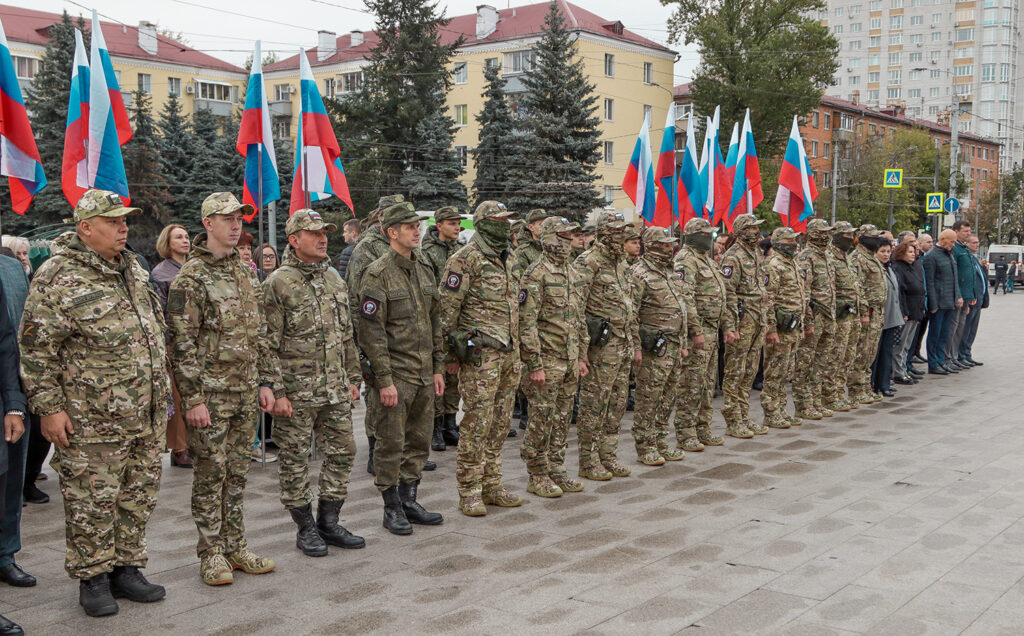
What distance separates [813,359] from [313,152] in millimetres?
6177

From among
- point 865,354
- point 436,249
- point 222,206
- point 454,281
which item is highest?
point 222,206

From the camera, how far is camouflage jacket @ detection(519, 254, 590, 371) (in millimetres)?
6625

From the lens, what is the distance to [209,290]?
194 inches

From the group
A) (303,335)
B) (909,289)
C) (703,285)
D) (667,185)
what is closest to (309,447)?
(303,335)

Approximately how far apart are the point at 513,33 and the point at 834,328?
45.9 m

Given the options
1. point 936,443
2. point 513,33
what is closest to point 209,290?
point 936,443

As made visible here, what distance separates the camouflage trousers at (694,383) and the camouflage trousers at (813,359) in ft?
6.96

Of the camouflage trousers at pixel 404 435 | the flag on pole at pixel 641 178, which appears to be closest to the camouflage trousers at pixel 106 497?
the camouflage trousers at pixel 404 435

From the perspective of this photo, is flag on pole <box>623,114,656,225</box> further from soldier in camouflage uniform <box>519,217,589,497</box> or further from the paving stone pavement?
soldier in camouflage uniform <box>519,217,589,497</box>

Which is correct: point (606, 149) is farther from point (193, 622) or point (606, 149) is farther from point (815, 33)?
point (193, 622)

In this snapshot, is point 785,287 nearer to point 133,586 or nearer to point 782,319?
point 782,319

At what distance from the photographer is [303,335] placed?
5.33 m

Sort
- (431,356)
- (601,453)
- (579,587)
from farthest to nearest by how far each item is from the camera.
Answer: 1. (601,453)
2. (431,356)
3. (579,587)

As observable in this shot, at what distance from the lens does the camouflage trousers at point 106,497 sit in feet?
14.5
